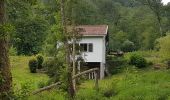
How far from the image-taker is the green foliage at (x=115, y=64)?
1911 inches

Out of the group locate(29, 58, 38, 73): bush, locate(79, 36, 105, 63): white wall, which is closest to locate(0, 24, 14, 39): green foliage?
locate(29, 58, 38, 73): bush

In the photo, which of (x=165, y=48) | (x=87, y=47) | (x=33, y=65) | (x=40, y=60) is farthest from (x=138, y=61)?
(x=33, y=65)

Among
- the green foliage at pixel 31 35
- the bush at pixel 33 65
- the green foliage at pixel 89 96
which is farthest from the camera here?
the green foliage at pixel 31 35

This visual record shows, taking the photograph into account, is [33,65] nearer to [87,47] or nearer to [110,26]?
[87,47]

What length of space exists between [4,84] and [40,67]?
37.5m

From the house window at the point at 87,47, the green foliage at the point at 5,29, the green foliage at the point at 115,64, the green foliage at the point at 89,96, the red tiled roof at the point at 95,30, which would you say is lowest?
the green foliage at the point at 89,96

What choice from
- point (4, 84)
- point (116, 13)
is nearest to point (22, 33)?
point (116, 13)

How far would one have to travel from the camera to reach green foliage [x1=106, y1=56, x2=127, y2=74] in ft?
159

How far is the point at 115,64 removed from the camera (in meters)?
49.5

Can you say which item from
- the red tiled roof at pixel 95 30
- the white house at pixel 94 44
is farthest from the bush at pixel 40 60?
the red tiled roof at pixel 95 30

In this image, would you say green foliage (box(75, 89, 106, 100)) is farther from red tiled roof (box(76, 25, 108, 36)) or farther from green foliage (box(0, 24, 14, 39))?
red tiled roof (box(76, 25, 108, 36))

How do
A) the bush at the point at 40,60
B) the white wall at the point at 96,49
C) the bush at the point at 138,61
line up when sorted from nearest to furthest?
the bush at the point at 40,60 → the white wall at the point at 96,49 → the bush at the point at 138,61

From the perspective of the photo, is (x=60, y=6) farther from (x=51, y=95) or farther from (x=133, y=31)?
(x=133, y=31)

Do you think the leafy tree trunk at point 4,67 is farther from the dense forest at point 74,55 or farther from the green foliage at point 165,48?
the green foliage at point 165,48
